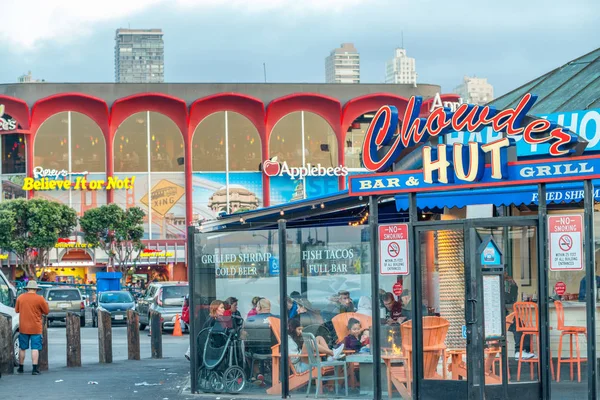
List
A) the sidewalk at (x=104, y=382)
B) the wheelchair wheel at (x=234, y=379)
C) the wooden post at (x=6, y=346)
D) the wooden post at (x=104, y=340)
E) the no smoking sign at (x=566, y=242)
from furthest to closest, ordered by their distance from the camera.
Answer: the wooden post at (x=104, y=340), the wooden post at (x=6, y=346), the sidewalk at (x=104, y=382), the wheelchair wheel at (x=234, y=379), the no smoking sign at (x=566, y=242)

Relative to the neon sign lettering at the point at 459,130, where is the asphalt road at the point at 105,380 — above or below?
below

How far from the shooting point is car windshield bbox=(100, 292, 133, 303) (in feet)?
125

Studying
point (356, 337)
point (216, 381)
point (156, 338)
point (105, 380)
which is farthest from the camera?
point (156, 338)

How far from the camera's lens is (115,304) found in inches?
1481

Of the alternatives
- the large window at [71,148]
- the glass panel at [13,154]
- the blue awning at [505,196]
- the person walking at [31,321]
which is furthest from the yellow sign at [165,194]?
the blue awning at [505,196]

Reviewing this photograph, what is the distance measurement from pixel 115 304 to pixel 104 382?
2065 centimetres

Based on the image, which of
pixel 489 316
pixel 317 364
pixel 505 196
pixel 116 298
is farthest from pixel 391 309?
pixel 116 298

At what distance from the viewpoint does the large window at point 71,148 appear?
64.2 metres

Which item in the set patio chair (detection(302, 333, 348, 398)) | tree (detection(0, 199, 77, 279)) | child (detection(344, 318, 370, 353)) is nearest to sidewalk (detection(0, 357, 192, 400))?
patio chair (detection(302, 333, 348, 398))

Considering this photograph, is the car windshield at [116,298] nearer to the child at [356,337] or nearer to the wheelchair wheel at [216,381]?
the wheelchair wheel at [216,381]

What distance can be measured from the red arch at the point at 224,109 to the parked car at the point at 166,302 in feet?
Result: 99.8

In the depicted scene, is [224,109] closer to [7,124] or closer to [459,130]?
[7,124]

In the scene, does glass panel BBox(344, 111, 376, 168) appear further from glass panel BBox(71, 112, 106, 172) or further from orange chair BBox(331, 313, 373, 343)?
orange chair BBox(331, 313, 373, 343)

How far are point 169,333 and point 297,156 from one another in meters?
33.5
